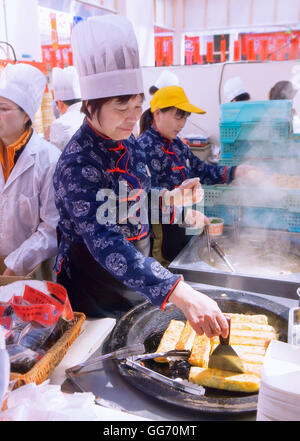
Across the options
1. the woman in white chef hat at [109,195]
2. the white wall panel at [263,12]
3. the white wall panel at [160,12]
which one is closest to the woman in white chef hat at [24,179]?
the woman in white chef hat at [109,195]

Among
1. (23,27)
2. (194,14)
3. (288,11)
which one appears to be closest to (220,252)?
(23,27)

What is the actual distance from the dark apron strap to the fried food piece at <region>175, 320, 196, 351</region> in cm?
29

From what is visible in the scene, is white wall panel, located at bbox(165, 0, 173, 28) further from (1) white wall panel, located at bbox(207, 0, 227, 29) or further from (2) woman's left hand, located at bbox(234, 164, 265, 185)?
(2) woman's left hand, located at bbox(234, 164, 265, 185)

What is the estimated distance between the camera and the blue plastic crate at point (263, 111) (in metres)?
2.49

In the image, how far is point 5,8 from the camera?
10.4 feet

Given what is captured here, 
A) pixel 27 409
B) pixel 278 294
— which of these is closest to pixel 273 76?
pixel 278 294

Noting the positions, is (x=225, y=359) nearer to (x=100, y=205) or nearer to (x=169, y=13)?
(x=100, y=205)

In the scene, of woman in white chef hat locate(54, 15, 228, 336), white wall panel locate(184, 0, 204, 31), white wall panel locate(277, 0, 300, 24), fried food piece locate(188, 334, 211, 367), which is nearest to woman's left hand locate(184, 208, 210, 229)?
woman in white chef hat locate(54, 15, 228, 336)

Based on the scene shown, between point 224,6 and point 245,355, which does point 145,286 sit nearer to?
point 245,355

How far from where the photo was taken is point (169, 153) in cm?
258

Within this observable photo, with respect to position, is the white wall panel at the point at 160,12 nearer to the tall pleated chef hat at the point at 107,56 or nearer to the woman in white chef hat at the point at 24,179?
the woman in white chef hat at the point at 24,179

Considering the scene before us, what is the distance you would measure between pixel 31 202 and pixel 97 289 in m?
0.70

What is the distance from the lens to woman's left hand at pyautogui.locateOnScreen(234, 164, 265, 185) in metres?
2.36

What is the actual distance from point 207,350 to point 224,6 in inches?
365
